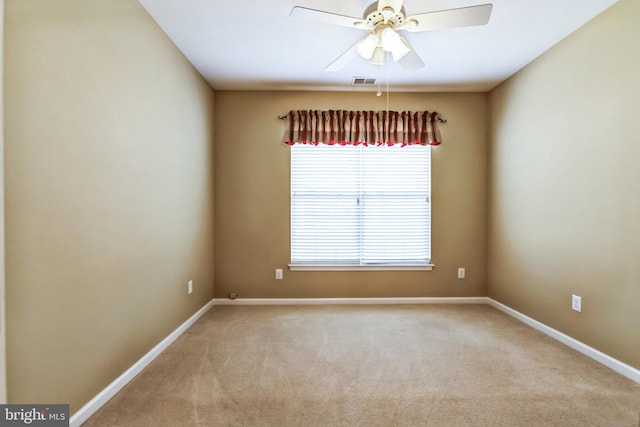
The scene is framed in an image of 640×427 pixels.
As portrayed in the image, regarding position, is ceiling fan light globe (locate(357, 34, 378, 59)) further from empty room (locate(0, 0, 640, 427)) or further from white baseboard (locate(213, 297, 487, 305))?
white baseboard (locate(213, 297, 487, 305))

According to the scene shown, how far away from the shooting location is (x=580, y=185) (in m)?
2.34

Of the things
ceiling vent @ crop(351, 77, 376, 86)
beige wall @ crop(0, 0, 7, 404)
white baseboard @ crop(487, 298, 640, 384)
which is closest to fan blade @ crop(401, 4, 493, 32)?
ceiling vent @ crop(351, 77, 376, 86)

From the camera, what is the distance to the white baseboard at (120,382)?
154 cm

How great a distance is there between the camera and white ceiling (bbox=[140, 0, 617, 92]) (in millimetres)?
2105

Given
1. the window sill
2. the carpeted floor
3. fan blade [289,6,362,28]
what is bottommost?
the carpeted floor

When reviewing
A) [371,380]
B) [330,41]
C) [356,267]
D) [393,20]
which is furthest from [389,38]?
[356,267]

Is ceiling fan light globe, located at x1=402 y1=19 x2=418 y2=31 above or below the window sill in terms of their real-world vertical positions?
above

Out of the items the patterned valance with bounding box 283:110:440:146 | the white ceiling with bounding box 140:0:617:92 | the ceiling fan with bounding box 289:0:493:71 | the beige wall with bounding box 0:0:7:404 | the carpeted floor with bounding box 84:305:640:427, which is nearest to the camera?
the beige wall with bounding box 0:0:7:404

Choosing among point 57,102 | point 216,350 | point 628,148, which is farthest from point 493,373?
point 57,102

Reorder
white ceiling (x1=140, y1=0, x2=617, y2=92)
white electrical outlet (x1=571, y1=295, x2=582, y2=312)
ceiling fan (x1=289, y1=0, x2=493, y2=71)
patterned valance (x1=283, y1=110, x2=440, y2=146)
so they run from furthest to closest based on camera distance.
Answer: patterned valance (x1=283, y1=110, x2=440, y2=146)
white electrical outlet (x1=571, y1=295, x2=582, y2=312)
white ceiling (x1=140, y1=0, x2=617, y2=92)
ceiling fan (x1=289, y1=0, x2=493, y2=71)

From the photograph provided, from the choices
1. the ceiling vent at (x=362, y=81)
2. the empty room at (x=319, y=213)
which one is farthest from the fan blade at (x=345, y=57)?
the ceiling vent at (x=362, y=81)

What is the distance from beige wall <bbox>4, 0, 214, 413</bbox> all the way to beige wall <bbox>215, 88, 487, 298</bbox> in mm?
963

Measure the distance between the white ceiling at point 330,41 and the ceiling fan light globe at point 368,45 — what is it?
0.30m

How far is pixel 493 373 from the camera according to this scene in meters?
2.02
